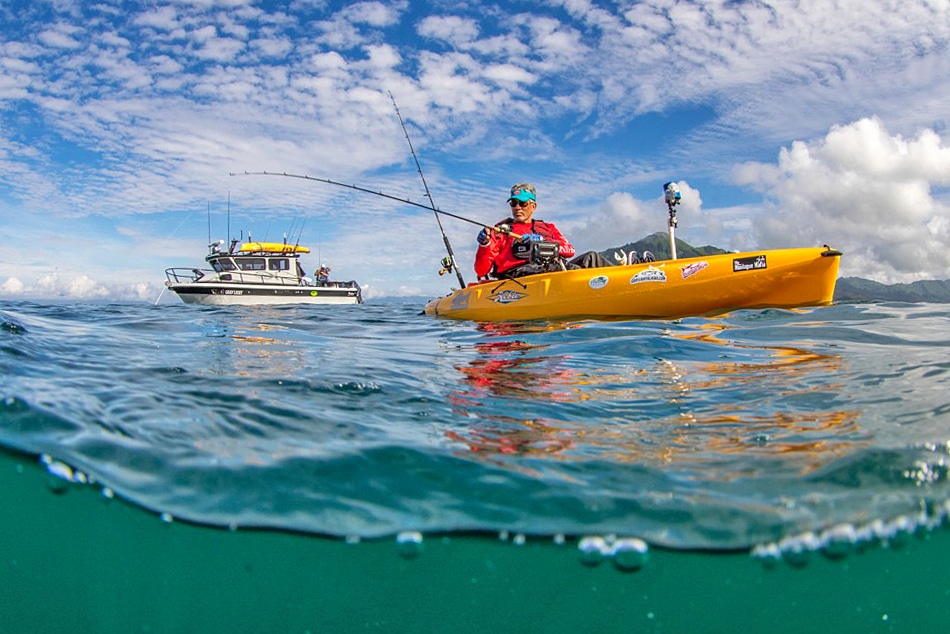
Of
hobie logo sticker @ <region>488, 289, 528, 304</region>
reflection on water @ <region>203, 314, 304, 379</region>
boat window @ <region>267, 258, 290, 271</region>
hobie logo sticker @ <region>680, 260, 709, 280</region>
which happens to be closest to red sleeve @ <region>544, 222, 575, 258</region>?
hobie logo sticker @ <region>488, 289, 528, 304</region>

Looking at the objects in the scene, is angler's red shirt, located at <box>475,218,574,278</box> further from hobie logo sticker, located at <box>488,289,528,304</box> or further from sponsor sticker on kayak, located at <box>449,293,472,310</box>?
hobie logo sticker, located at <box>488,289,528,304</box>

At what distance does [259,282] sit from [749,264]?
71.7ft

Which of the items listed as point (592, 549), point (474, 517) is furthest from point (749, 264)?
point (474, 517)

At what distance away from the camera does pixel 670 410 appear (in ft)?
11.4

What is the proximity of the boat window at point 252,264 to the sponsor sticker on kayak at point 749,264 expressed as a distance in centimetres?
2247

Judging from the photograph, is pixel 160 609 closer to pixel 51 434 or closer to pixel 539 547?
pixel 51 434

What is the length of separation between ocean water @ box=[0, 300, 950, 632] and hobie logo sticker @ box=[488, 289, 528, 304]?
5604 mm

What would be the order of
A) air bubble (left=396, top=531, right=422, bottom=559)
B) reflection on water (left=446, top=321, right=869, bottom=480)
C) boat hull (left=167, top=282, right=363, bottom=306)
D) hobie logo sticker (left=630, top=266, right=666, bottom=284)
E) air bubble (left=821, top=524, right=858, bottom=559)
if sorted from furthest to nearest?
boat hull (left=167, top=282, right=363, bottom=306) < hobie logo sticker (left=630, top=266, right=666, bottom=284) < reflection on water (left=446, top=321, right=869, bottom=480) < air bubble (left=396, top=531, right=422, bottom=559) < air bubble (left=821, top=524, right=858, bottom=559)

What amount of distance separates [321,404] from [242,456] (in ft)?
2.93

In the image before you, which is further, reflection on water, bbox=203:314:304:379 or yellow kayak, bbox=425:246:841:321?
yellow kayak, bbox=425:246:841:321

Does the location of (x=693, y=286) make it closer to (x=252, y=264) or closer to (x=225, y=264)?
(x=252, y=264)

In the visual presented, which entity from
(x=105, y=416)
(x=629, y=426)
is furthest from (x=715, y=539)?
(x=105, y=416)

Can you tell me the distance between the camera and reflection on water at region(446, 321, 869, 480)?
2.77m

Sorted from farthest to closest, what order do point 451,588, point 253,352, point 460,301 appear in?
point 460,301
point 253,352
point 451,588
